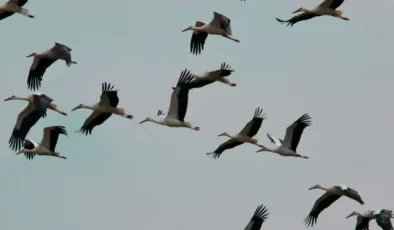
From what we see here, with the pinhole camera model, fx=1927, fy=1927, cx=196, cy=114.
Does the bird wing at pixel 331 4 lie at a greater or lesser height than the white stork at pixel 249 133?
greater

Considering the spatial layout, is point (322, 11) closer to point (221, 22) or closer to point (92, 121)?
point (221, 22)

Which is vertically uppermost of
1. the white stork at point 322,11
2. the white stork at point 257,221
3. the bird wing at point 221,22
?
the white stork at point 322,11

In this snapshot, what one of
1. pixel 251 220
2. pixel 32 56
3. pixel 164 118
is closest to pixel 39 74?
pixel 32 56

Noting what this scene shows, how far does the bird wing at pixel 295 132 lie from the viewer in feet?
127

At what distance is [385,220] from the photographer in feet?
123

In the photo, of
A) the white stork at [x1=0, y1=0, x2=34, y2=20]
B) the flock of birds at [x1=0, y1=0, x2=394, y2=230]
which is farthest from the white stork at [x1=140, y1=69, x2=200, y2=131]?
the white stork at [x1=0, y1=0, x2=34, y2=20]

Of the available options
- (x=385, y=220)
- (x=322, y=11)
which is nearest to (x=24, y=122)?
(x=322, y=11)

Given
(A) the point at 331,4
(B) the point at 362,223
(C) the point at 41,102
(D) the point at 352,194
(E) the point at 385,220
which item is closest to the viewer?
(E) the point at 385,220

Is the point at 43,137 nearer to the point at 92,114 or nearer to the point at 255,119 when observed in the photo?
the point at 92,114

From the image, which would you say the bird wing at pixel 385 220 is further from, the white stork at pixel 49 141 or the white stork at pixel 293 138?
the white stork at pixel 49 141

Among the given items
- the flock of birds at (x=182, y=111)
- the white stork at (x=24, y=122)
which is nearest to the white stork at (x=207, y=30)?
the flock of birds at (x=182, y=111)

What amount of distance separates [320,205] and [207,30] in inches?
170

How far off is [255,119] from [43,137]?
174 inches

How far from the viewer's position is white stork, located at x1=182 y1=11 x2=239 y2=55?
3953cm
